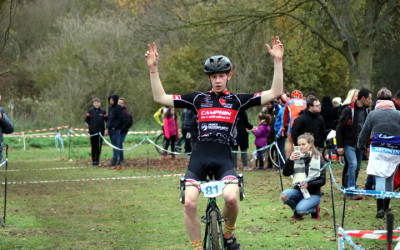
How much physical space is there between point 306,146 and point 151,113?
28463 mm

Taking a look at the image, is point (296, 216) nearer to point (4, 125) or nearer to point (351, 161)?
point (351, 161)

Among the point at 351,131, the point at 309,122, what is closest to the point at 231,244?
the point at 351,131

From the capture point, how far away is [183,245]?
8.41 meters

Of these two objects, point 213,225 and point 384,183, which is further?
point 384,183

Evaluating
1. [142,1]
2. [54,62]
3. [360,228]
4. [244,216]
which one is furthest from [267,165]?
[142,1]

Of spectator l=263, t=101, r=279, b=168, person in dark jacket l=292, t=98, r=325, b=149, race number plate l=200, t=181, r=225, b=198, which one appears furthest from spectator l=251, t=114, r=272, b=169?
race number plate l=200, t=181, r=225, b=198

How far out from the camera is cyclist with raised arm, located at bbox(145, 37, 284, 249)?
264 inches

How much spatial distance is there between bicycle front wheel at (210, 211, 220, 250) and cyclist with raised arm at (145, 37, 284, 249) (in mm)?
262

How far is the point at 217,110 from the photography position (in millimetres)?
7043

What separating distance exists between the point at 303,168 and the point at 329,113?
31.0 feet

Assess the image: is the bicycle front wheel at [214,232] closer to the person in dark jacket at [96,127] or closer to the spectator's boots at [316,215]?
the spectator's boots at [316,215]

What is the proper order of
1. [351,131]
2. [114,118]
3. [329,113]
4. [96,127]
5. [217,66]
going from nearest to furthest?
[217,66] → [351,131] → [329,113] → [114,118] → [96,127]

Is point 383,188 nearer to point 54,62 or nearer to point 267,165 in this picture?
point 267,165

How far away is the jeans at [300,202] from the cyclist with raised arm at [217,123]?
125 inches
